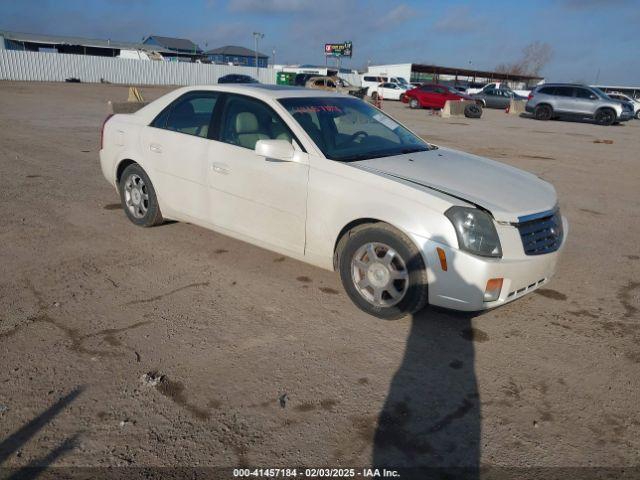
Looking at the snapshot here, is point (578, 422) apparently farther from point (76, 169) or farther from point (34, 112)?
point (34, 112)

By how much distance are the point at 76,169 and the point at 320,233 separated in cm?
607

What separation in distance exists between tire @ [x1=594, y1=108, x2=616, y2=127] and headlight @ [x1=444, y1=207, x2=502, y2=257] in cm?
2466

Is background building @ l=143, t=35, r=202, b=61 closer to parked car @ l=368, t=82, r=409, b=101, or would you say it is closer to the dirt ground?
→ parked car @ l=368, t=82, r=409, b=101

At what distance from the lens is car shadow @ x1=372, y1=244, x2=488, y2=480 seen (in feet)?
8.10

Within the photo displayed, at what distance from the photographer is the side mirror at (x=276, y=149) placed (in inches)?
154

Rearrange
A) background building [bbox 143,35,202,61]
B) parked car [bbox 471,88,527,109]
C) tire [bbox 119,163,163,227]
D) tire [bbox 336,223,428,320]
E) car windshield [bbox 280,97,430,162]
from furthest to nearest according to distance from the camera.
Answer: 1. background building [bbox 143,35,202,61]
2. parked car [bbox 471,88,527,109]
3. tire [bbox 119,163,163,227]
4. car windshield [bbox 280,97,430,162]
5. tire [bbox 336,223,428,320]

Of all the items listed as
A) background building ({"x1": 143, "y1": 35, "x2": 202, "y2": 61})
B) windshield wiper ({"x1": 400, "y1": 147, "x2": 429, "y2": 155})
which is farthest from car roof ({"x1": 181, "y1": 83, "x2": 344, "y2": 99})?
background building ({"x1": 143, "y1": 35, "x2": 202, "y2": 61})

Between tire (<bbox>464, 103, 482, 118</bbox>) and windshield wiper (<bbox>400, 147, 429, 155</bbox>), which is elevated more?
tire (<bbox>464, 103, 482, 118</bbox>)

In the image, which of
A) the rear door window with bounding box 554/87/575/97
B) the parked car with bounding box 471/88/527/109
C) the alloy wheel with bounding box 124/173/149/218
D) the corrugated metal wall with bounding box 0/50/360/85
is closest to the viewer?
the alloy wheel with bounding box 124/173/149/218

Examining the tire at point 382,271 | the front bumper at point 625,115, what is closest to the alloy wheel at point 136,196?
the tire at point 382,271

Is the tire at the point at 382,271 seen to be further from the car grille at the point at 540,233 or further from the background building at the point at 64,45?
the background building at the point at 64,45

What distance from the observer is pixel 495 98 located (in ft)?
111

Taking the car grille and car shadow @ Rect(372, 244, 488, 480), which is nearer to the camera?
car shadow @ Rect(372, 244, 488, 480)

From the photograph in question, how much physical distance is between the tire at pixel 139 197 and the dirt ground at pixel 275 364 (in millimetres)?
161
